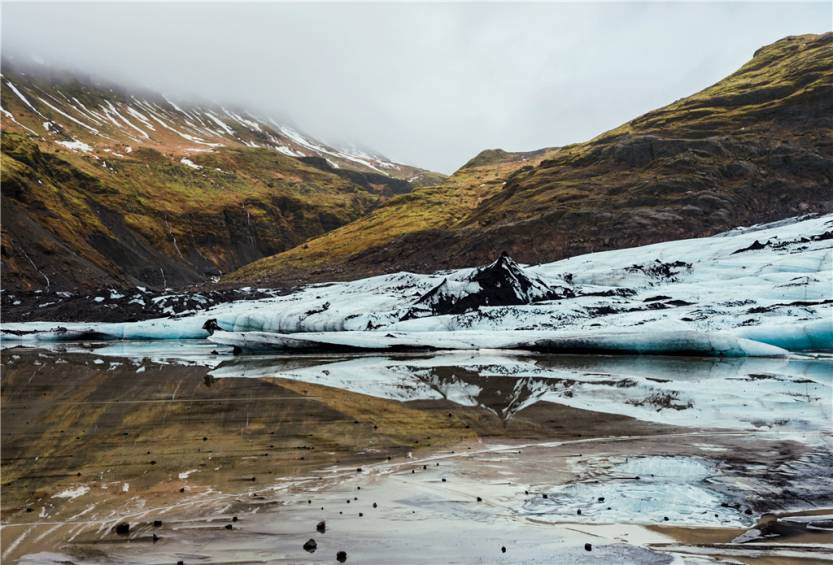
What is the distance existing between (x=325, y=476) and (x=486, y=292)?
77.6ft

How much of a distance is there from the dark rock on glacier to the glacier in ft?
0.19

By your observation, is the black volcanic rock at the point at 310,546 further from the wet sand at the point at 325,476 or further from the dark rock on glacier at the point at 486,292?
the dark rock on glacier at the point at 486,292

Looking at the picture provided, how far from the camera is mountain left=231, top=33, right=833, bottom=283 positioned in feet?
216

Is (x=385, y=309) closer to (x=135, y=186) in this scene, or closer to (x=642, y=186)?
(x=642, y=186)

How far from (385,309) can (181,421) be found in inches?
840

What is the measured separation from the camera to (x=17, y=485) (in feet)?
24.8

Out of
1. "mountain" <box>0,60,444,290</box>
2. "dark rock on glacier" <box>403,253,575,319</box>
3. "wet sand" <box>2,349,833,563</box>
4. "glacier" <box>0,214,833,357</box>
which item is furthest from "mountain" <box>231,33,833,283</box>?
"wet sand" <box>2,349,833,563</box>

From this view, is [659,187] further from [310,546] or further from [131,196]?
[131,196]

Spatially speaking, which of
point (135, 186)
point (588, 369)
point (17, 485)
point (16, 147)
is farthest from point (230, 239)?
point (17, 485)

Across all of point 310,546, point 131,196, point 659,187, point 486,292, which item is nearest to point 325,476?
point 310,546

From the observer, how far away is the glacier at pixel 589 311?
23328 mm

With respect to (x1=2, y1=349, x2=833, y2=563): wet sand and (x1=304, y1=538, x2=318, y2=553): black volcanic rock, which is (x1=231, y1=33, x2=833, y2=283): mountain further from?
(x1=304, y1=538, x2=318, y2=553): black volcanic rock

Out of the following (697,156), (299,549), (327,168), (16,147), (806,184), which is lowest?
(299,549)

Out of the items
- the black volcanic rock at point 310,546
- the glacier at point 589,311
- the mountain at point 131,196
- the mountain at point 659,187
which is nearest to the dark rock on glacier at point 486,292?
the glacier at point 589,311
